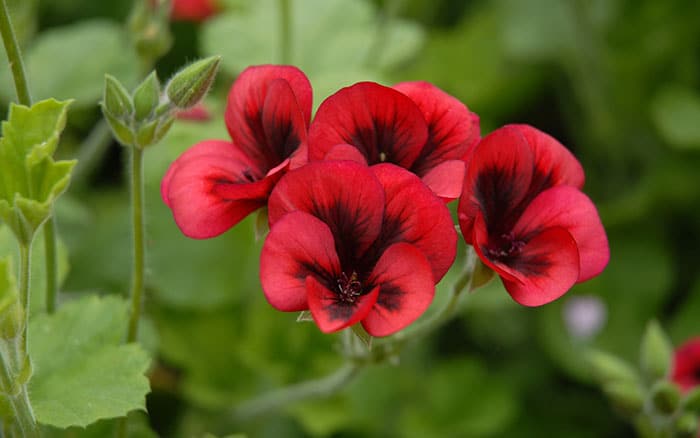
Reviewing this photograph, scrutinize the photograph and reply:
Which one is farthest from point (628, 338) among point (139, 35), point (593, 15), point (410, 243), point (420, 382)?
point (410, 243)

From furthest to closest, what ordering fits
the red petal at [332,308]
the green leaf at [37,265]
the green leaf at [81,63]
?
1. the green leaf at [81,63]
2. the green leaf at [37,265]
3. the red petal at [332,308]

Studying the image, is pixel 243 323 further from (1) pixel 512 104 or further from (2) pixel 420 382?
(1) pixel 512 104

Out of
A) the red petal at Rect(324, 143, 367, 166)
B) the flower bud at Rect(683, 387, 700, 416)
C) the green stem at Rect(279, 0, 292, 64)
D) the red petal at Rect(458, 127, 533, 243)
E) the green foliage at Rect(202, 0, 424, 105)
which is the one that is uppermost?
the red petal at Rect(324, 143, 367, 166)

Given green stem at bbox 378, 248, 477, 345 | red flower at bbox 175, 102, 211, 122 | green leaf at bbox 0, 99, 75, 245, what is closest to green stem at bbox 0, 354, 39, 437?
green leaf at bbox 0, 99, 75, 245

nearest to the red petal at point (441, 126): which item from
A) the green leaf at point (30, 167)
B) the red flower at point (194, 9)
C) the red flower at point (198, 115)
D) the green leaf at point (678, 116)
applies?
the green leaf at point (30, 167)

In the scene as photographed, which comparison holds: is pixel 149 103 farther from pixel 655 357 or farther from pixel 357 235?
pixel 655 357

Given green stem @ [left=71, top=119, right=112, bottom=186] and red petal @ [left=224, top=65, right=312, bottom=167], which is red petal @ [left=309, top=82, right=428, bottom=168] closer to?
red petal @ [left=224, top=65, right=312, bottom=167]

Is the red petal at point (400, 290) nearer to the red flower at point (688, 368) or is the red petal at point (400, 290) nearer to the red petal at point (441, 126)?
the red petal at point (441, 126)
